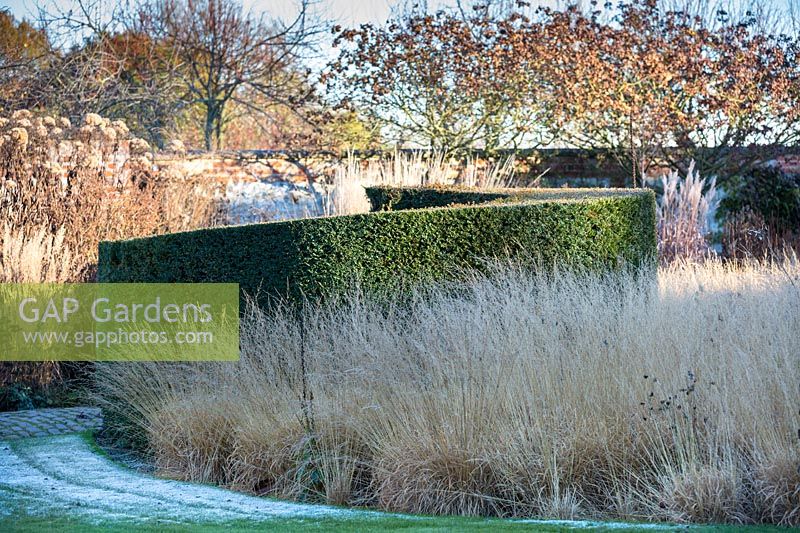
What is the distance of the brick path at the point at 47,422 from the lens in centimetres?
734

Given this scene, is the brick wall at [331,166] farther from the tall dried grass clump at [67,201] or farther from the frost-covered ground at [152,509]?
the frost-covered ground at [152,509]

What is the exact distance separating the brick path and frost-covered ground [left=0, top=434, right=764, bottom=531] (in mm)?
1287

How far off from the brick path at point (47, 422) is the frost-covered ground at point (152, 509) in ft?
4.22

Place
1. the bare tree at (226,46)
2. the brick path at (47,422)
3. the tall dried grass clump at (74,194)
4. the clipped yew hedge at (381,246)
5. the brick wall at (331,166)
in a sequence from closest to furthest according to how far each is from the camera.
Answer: the clipped yew hedge at (381,246), the brick path at (47,422), the tall dried grass clump at (74,194), the brick wall at (331,166), the bare tree at (226,46)

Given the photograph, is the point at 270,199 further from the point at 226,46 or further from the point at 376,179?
the point at 226,46

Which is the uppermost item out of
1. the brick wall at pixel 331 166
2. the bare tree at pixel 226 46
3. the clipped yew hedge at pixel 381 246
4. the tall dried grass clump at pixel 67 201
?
the bare tree at pixel 226 46

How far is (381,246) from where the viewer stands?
6.91m

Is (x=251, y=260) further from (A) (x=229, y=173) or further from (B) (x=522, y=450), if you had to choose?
(A) (x=229, y=173)

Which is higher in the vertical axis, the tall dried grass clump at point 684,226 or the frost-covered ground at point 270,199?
the frost-covered ground at point 270,199

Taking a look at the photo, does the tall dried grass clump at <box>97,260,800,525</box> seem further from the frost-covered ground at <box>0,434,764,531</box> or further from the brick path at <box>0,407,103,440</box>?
the brick path at <box>0,407,103,440</box>

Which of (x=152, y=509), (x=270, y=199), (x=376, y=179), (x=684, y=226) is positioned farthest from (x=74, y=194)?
(x=684, y=226)

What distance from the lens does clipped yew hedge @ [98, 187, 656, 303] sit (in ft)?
22.1

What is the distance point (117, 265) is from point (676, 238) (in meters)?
6.66

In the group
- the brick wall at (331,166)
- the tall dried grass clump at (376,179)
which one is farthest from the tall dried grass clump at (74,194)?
the brick wall at (331,166)
